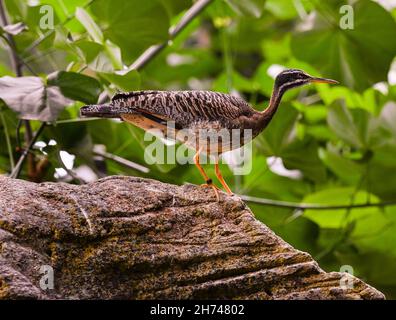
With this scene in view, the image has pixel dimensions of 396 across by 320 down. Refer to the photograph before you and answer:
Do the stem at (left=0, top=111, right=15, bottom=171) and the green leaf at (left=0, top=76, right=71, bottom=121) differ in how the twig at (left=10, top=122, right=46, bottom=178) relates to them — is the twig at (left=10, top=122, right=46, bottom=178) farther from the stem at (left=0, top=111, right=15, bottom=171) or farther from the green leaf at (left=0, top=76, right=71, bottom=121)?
the green leaf at (left=0, top=76, right=71, bottom=121)

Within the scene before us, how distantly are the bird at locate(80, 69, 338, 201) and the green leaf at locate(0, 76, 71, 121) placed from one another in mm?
421

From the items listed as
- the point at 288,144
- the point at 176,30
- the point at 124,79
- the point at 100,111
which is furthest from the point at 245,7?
the point at 100,111

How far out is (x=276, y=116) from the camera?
3.49 m

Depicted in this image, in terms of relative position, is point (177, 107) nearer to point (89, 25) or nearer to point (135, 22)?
point (89, 25)

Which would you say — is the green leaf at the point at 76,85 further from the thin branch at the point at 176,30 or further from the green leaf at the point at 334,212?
the green leaf at the point at 334,212

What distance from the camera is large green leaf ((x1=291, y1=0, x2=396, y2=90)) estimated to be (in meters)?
3.83

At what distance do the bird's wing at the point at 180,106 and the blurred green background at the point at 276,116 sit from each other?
452 mm

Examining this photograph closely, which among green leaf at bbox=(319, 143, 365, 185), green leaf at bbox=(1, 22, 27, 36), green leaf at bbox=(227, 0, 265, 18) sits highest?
green leaf at bbox=(227, 0, 265, 18)

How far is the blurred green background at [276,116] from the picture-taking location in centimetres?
287

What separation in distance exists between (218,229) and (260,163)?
2.13 m

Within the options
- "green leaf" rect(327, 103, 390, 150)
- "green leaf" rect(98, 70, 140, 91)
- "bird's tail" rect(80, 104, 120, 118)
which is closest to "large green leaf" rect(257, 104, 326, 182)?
Result: "green leaf" rect(327, 103, 390, 150)

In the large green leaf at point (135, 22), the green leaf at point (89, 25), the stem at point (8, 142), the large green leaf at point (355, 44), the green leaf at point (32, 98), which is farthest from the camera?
the large green leaf at point (355, 44)

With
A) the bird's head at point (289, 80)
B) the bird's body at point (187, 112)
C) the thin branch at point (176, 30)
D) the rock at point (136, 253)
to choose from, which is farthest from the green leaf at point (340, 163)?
the rock at point (136, 253)
